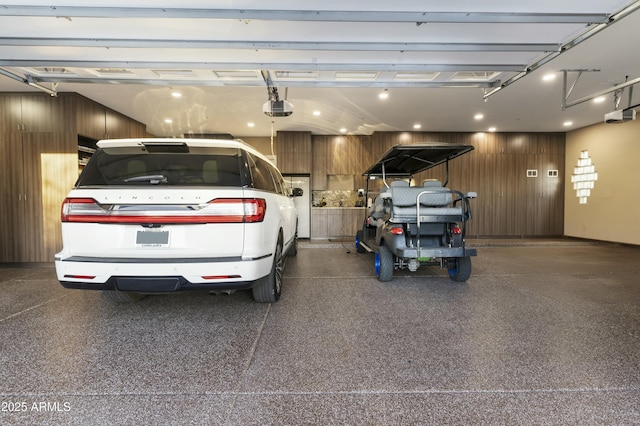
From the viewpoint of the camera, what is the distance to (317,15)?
2.88m

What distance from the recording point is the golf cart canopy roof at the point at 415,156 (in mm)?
4090

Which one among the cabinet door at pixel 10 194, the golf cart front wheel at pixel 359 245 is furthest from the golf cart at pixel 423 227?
the cabinet door at pixel 10 194

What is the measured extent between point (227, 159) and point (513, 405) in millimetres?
2554

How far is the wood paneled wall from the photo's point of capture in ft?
30.2

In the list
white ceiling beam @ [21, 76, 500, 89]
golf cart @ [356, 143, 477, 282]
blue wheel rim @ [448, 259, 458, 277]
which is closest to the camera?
golf cart @ [356, 143, 477, 282]

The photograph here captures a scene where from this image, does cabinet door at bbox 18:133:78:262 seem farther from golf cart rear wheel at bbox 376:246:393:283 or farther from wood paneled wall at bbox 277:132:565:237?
golf cart rear wheel at bbox 376:246:393:283

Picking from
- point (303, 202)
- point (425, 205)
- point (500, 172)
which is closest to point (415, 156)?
point (425, 205)

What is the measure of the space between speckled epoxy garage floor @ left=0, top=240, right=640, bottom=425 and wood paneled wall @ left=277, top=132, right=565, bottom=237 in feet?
19.0

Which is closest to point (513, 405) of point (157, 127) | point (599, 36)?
point (599, 36)

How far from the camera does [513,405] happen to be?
1.51m

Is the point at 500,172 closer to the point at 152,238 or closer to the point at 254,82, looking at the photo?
the point at 254,82

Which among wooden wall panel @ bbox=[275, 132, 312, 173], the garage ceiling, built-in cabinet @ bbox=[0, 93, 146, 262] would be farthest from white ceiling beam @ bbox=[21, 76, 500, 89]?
wooden wall panel @ bbox=[275, 132, 312, 173]

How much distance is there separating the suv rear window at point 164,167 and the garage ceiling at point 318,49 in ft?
4.85

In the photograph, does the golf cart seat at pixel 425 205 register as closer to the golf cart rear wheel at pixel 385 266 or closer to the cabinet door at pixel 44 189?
the golf cart rear wheel at pixel 385 266
